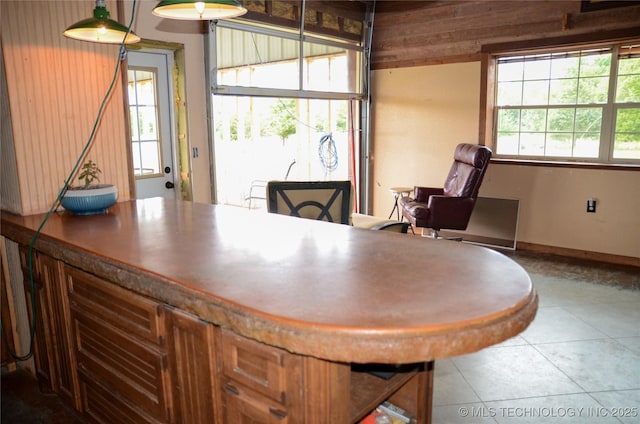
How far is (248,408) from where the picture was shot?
1.39 m

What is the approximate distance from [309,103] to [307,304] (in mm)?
6513

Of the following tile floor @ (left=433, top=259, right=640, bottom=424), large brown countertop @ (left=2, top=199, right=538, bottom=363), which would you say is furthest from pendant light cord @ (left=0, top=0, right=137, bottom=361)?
tile floor @ (left=433, top=259, right=640, bottom=424)

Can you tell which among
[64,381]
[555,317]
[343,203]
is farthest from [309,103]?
[64,381]

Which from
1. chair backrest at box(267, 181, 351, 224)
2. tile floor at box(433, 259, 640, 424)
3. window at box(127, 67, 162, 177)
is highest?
window at box(127, 67, 162, 177)

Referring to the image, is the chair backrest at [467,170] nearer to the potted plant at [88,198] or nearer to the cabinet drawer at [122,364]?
the potted plant at [88,198]

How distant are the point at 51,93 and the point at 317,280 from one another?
201 cm

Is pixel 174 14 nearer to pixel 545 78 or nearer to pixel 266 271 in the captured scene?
pixel 266 271

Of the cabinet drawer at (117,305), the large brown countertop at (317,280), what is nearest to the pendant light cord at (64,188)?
the large brown countertop at (317,280)

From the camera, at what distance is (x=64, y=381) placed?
2252 mm

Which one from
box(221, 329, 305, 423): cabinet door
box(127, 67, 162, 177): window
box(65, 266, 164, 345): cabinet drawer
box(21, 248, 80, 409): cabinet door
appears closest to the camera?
box(221, 329, 305, 423): cabinet door

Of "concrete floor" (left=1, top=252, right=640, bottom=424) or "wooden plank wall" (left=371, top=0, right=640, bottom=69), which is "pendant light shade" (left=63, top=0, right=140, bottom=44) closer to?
"concrete floor" (left=1, top=252, right=640, bottom=424)

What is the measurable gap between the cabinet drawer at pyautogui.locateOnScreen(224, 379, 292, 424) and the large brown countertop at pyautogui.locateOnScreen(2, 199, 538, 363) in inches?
9.2

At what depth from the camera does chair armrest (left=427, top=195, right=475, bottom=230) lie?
196 inches

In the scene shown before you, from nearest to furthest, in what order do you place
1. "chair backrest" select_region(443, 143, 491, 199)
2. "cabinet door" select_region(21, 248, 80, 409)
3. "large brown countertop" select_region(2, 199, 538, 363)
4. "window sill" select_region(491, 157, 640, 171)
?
1. "large brown countertop" select_region(2, 199, 538, 363)
2. "cabinet door" select_region(21, 248, 80, 409)
3. "window sill" select_region(491, 157, 640, 171)
4. "chair backrest" select_region(443, 143, 491, 199)
